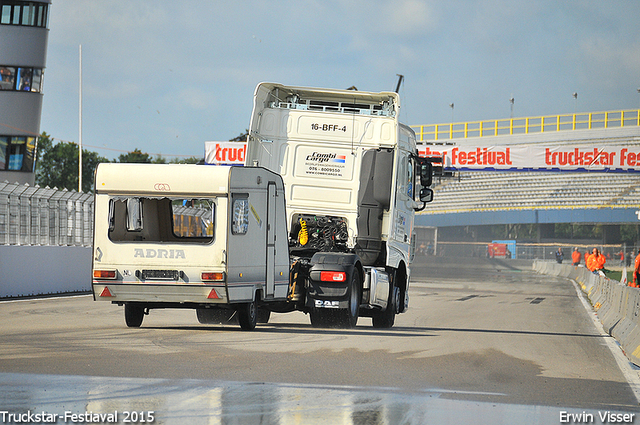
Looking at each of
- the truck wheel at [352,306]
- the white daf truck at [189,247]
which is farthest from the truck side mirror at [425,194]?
the white daf truck at [189,247]

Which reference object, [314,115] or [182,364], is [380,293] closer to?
[314,115]

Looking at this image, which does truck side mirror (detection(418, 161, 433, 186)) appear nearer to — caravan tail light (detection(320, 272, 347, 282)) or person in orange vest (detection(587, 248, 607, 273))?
caravan tail light (detection(320, 272, 347, 282))

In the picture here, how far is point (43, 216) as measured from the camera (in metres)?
23.5

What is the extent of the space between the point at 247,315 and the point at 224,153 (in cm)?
2844

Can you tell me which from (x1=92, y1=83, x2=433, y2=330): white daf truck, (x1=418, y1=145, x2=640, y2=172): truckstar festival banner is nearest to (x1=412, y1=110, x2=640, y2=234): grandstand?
(x1=418, y1=145, x2=640, y2=172): truckstar festival banner

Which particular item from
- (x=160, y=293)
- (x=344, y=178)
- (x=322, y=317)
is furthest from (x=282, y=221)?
(x=160, y=293)

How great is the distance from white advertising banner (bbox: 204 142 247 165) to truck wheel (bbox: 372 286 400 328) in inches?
996

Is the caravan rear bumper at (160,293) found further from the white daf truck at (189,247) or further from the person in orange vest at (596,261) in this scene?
the person in orange vest at (596,261)

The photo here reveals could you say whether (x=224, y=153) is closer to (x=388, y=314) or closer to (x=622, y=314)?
(x=388, y=314)

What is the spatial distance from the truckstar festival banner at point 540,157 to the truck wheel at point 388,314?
899 inches

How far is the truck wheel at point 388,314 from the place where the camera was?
15.7m

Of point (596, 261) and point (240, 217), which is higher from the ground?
point (240, 217)

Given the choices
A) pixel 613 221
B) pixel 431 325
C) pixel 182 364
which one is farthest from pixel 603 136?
pixel 182 364

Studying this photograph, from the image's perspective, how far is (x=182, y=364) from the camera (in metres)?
9.38
